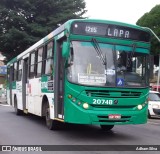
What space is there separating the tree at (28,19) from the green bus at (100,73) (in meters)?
29.2

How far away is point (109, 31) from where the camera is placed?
1181 cm

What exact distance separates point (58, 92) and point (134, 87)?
7.57 feet

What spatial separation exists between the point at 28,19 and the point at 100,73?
33.4 metres

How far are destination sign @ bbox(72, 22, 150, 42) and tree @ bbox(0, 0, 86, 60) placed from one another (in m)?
29.6

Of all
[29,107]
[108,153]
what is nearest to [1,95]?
[29,107]

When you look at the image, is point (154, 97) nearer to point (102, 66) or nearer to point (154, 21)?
point (102, 66)

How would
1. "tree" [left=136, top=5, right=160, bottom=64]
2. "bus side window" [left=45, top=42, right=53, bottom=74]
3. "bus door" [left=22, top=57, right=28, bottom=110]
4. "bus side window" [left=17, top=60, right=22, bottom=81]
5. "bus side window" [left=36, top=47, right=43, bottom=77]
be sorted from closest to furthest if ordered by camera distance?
"bus side window" [left=45, top=42, right=53, bottom=74] < "bus side window" [left=36, top=47, right=43, bottom=77] < "bus door" [left=22, top=57, right=28, bottom=110] < "bus side window" [left=17, top=60, right=22, bottom=81] < "tree" [left=136, top=5, right=160, bottom=64]

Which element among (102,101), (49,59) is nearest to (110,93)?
(102,101)

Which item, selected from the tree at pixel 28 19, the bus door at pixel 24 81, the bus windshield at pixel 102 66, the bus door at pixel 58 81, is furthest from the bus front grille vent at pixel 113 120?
the tree at pixel 28 19

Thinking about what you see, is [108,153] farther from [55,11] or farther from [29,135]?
[55,11]

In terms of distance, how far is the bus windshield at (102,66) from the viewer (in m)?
11.2

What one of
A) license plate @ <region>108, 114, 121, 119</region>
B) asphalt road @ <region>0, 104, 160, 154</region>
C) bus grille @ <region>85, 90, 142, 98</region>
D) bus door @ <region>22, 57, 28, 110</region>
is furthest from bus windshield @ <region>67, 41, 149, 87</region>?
bus door @ <region>22, 57, 28, 110</region>

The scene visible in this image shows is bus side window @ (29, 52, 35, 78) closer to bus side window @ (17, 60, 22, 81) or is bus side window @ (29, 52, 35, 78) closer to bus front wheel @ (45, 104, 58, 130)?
bus front wheel @ (45, 104, 58, 130)

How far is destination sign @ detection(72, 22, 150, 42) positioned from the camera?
455 inches
